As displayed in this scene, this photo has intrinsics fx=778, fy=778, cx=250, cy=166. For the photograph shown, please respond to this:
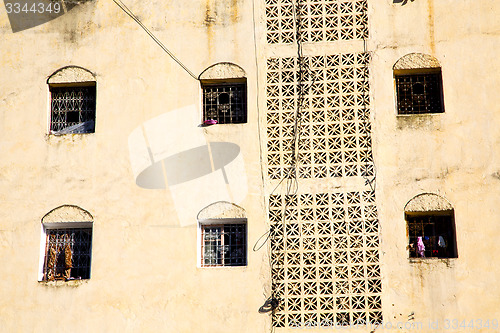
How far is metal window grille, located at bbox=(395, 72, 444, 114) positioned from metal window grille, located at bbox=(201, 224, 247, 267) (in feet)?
11.2

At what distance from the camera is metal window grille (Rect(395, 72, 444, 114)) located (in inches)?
515

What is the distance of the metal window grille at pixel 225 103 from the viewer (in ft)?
43.9

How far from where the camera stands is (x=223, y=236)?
12898mm

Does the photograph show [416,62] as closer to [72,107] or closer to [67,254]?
[72,107]

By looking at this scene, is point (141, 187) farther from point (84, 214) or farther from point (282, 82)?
point (282, 82)

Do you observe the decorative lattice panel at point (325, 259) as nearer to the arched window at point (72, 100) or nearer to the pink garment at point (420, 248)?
the pink garment at point (420, 248)

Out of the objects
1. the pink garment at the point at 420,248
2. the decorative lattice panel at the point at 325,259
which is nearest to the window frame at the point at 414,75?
the decorative lattice panel at the point at 325,259

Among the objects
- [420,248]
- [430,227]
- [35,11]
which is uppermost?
[35,11]

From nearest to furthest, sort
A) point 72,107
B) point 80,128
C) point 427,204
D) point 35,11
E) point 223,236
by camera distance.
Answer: point 427,204 → point 223,236 → point 80,128 → point 72,107 → point 35,11

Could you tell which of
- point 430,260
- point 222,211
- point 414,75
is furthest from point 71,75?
point 430,260

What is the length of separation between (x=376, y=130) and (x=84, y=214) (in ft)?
16.6

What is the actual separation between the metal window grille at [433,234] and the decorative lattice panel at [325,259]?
2.12 feet

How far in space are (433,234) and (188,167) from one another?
418 cm

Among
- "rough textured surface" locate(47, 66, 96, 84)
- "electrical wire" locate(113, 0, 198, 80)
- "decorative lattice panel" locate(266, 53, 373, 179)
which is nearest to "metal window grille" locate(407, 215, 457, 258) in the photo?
"decorative lattice panel" locate(266, 53, 373, 179)
